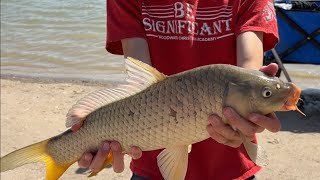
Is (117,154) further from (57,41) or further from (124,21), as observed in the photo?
(57,41)

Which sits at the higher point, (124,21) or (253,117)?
(124,21)

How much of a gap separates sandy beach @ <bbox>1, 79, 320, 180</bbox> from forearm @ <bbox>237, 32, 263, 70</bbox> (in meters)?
2.03

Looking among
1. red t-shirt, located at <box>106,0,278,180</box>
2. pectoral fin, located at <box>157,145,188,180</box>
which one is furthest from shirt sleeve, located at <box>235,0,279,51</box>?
pectoral fin, located at <box>157,145,188,180</box>

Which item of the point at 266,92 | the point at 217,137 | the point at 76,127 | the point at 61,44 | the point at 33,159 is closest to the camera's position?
the point at 266,92

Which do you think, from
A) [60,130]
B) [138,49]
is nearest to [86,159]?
[138,49]

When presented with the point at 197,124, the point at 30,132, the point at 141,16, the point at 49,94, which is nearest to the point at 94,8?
the point at 49,94

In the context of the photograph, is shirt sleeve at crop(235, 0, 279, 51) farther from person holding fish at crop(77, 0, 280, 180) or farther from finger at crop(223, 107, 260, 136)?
finger at crop(223, 107, 260, 136)

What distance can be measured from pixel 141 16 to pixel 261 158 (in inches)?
34.9

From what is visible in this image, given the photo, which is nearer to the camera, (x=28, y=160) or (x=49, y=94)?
(x=28, y=160)

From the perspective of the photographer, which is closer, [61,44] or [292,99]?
[292,99]

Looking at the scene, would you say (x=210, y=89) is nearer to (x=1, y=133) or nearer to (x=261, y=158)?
(x=261, y=158)

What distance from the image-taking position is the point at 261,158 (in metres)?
2.05

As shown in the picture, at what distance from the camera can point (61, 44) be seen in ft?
30.6

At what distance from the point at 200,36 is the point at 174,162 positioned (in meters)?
0.62
